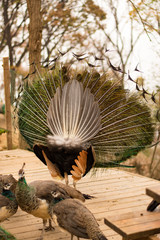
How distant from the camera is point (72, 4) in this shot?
479 inches

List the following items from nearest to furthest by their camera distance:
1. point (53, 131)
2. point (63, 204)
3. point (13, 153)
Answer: point (63, 204) < point (53, 131) < point (13, 153)

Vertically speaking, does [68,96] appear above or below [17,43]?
below

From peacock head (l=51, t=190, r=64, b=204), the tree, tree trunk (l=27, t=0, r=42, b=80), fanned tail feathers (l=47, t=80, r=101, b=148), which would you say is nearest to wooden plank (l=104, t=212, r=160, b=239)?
peacock head (l=51, t=190, r=64, b=204)

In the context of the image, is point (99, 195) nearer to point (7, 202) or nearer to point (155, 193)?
point (7, 202)

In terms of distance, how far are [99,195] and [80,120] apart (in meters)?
1.10

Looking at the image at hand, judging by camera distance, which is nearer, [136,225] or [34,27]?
[136,225]

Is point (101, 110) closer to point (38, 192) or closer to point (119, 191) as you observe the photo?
point (119, 191)

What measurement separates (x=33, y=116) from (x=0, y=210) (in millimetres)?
1709

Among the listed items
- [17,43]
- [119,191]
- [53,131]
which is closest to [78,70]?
[53,131]

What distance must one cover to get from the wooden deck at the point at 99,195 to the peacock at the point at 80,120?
0.44m

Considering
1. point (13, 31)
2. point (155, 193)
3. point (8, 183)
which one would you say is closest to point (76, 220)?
point (155, 193)

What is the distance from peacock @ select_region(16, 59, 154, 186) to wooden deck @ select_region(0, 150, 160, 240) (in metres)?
0.44

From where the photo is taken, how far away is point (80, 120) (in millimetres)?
3848

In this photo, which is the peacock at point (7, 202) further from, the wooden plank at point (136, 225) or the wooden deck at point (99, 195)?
the wooden plank at point (136, 225)
